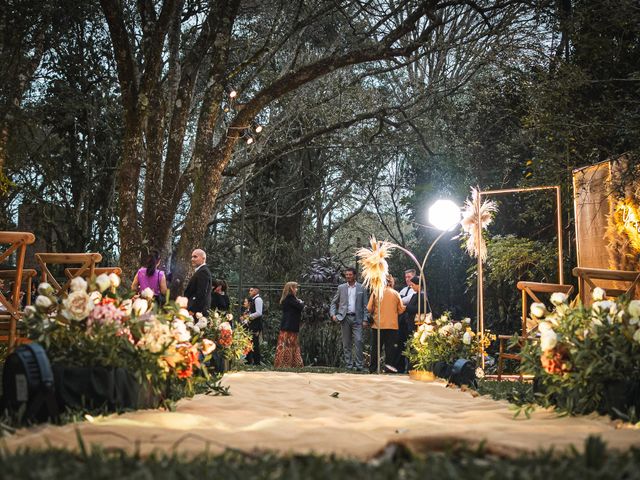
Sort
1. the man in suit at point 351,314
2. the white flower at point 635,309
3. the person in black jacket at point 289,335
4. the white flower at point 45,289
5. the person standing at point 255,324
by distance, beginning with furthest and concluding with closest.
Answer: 1. the person standing at point 255,324
2. the person in black jacket at point 289,335
3. the man in suit at point 351,314
4. the white flower at point 45,289
5. the white flower at point 635,309

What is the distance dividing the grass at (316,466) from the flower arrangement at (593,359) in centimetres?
198

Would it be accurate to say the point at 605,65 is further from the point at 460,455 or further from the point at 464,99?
the point at 464,99

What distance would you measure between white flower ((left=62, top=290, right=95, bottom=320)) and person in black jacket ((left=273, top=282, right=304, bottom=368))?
31.1ft

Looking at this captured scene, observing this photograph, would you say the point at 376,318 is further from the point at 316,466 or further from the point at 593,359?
the point at 316,466

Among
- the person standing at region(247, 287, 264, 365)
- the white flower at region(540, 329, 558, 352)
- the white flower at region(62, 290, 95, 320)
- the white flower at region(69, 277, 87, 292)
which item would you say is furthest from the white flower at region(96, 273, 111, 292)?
the person standing at region(247, 287, 264, 365)

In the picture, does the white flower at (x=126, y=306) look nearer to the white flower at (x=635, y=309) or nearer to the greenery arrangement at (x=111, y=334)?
the greenery arrangement at (x=111, y=334)

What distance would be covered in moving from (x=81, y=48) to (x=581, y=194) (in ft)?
36.5

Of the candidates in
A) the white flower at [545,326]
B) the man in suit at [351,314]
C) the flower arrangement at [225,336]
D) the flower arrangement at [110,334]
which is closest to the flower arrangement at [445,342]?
the flower arrangement at [225,336]

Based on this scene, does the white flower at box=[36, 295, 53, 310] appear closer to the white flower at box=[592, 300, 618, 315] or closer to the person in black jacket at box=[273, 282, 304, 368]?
the white flower at box=[592, 300, 618, 315]

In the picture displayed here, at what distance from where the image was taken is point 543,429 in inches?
184

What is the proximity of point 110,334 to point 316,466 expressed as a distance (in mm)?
2731

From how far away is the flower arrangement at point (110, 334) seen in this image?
17.2ft

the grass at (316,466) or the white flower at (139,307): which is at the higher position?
the white flower at (139,307)

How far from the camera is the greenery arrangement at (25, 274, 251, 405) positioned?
17.2ft
